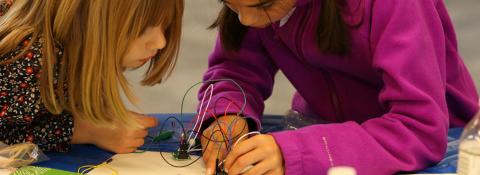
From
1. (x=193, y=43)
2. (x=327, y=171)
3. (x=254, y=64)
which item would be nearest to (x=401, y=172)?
(x=327, y=171)

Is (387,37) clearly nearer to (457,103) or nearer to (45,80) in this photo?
(457,103)

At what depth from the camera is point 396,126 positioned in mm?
876

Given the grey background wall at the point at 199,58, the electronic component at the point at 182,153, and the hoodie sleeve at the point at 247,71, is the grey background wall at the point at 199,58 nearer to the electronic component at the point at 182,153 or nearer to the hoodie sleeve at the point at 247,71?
the hoodie sleeve at the point at 247,71

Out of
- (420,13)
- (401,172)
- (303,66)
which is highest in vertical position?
(420,13)

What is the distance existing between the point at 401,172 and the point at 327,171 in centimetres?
12

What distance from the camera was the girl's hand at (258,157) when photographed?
2.85 feet

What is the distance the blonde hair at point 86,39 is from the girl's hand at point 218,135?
0.14 metres

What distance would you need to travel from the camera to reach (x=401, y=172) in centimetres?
90

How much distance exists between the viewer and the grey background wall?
69.9 inches

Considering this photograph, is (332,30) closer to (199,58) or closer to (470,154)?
(470,154)

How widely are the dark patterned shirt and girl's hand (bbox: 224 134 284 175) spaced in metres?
0.34

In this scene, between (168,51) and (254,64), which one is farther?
(254,64)

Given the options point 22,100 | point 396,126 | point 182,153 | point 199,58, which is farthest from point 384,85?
point 199,58

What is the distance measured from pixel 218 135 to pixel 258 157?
16cm
